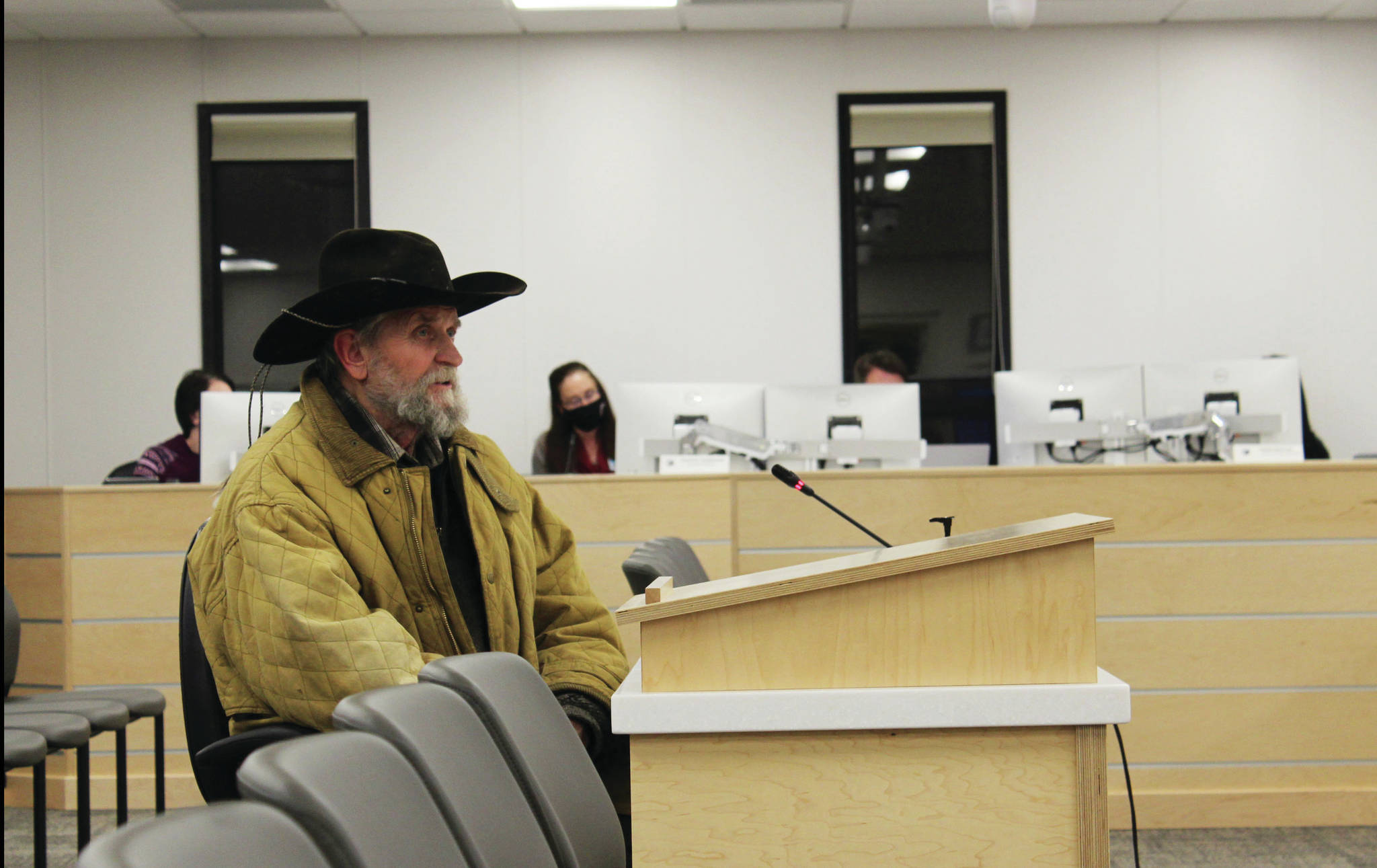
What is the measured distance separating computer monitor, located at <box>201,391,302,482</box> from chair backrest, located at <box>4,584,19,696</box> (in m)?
0.82

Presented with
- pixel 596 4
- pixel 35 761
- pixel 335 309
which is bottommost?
pixel 35 761

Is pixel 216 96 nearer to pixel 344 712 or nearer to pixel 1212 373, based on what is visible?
pixel 1212 373

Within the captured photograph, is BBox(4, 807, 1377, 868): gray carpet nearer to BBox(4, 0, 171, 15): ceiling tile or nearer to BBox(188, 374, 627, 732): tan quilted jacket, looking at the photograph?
BBox(188, 374, 627, 732): tan quilted jacket

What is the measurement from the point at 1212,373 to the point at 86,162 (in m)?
5.23

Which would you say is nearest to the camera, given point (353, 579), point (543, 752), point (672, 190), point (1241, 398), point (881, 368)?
point (543, 752)

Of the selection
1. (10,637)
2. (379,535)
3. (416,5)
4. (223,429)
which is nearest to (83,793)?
(10,637)

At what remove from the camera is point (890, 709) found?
1.17 meters

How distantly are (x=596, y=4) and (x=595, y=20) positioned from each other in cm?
26

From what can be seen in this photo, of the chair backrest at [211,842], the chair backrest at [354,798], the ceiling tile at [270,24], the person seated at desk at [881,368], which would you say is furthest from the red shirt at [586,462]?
the chair backrest at [211,842]

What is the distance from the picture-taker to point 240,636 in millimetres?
1642

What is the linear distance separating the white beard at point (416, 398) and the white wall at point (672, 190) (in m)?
3.64

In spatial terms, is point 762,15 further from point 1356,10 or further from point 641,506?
point 641,506

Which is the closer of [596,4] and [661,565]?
[661,565]

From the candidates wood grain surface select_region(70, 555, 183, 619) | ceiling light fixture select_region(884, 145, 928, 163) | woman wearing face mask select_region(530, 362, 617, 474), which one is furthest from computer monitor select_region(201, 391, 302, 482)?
ceiling light fixture select_region(884, 145, 928, 163)
